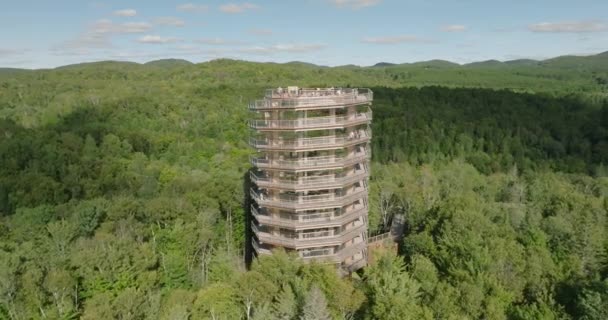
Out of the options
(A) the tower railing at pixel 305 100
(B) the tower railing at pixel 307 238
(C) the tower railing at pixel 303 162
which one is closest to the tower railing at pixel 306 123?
(A) the tower railing at pixel 305 100

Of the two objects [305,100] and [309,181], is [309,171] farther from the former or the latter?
[305,100]

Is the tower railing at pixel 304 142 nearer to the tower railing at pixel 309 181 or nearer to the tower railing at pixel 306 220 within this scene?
the tower railing at pixel 309 181

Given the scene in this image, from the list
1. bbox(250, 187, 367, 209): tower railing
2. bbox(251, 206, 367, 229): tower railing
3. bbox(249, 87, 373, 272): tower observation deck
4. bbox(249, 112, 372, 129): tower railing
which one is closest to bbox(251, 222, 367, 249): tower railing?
bbox(249, 87, 373, 272): tower observation deck

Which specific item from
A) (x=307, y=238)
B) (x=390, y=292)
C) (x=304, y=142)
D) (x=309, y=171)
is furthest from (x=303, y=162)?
(x=390, y=292)

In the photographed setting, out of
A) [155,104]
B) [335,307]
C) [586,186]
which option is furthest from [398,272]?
[155,104]

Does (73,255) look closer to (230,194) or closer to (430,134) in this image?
(230,194)
